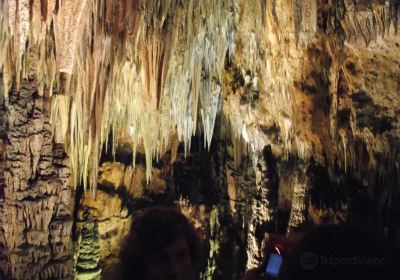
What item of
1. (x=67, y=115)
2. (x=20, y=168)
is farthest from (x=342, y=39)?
(x=20, y=168)

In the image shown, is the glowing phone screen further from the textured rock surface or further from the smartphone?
the textured rock surface

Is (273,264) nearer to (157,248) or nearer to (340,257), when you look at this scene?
(157,248)

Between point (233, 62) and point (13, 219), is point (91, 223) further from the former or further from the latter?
point (233, 62)

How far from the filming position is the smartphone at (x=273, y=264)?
128 centimetres

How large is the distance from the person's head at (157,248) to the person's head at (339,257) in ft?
1.27

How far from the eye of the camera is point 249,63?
15.8ft

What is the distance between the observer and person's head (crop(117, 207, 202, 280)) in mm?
1094

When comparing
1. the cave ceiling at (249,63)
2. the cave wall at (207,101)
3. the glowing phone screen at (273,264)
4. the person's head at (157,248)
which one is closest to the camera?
the person's head at (157,248)

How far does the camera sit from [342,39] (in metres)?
3.52

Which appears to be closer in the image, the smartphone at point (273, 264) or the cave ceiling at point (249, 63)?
the smartphone at point (273, 264)

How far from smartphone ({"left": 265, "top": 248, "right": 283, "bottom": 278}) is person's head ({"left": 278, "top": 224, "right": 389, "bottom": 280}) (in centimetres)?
48

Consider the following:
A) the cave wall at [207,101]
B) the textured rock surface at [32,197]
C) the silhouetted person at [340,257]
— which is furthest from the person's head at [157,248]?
the textured rock surface at [32,197]

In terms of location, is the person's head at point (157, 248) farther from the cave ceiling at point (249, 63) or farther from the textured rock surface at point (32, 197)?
the textured rock surface at point (32, 197)

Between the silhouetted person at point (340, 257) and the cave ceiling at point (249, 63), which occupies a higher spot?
the cave ceiling at point (249, 63)
